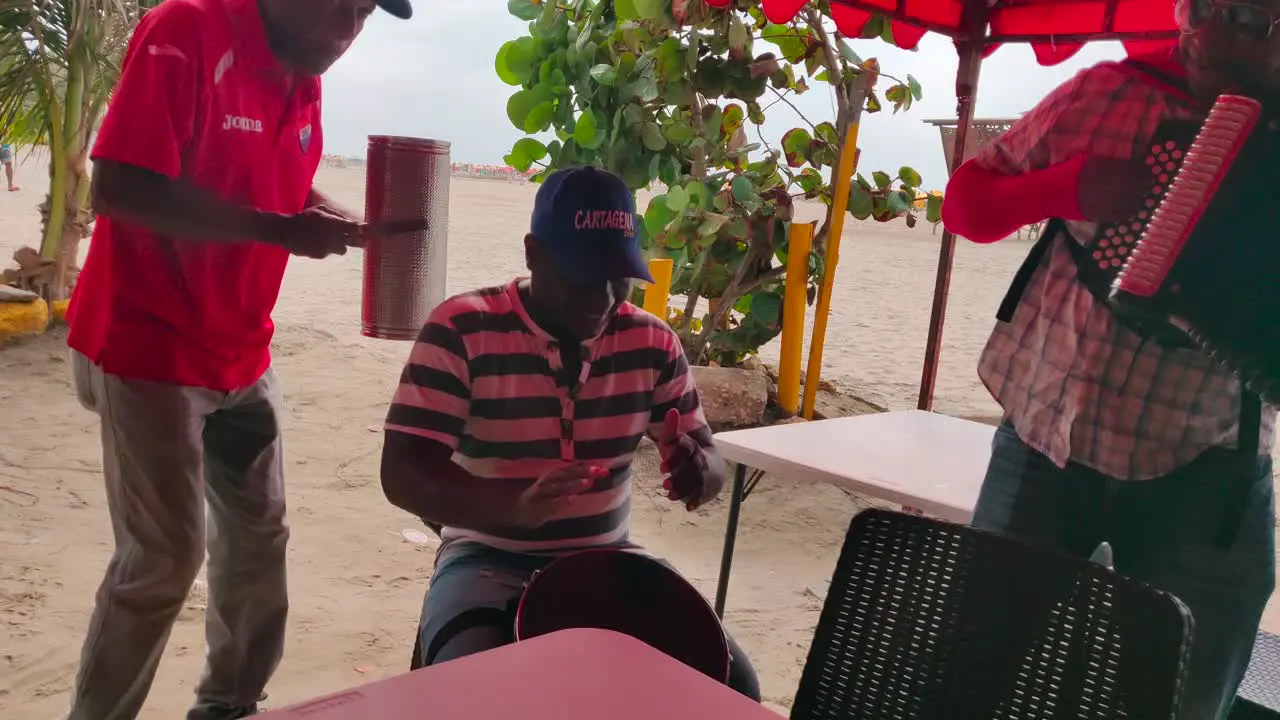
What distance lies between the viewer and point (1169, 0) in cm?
279

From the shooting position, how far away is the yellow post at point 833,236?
4.80 metres

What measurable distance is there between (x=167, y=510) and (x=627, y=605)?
89 cm

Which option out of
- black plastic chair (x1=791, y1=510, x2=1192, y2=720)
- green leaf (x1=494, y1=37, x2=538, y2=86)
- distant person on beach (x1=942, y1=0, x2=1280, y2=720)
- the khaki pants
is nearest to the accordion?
distant person on beach (x1=942, y1=0, x2=1280, y2=720)

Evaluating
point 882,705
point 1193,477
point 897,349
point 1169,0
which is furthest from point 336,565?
point 897,349

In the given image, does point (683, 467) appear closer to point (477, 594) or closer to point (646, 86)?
point (477, 594)

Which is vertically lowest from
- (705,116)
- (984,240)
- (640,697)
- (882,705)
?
(882,705)

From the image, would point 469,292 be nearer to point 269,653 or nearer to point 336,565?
point 269,653

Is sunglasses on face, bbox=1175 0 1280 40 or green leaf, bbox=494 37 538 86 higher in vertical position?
green leaf, bbox=494 37 538 86

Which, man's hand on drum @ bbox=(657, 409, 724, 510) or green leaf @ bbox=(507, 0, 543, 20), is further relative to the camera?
green leaf @ bbox=(507, 0, 543, 20)

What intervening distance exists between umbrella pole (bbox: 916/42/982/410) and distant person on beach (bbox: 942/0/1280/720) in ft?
5.42

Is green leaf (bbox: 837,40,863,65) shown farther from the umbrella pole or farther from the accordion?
the accordion

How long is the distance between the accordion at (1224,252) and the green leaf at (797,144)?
3.94 metres

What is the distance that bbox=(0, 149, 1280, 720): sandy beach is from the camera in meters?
2.64

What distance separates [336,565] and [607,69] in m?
2.66
